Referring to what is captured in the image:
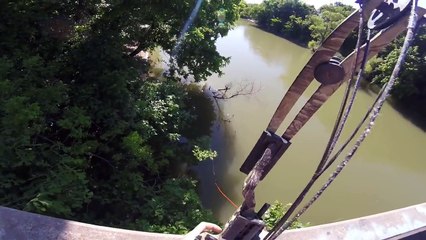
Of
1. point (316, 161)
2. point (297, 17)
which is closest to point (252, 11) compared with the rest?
point (297, 17)

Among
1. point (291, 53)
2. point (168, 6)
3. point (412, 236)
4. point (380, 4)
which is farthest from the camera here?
point (291, 53)

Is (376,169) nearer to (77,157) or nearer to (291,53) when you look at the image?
(77,157)

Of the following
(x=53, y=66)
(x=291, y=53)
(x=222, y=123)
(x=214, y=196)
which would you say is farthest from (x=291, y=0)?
(x=53, y=66)

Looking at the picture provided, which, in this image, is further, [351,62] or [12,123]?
[12,123]

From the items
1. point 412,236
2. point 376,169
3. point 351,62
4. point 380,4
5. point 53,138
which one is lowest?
point 376,169

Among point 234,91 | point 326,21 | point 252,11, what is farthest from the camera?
point 252,11

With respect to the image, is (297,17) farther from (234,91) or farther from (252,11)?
(234,91)

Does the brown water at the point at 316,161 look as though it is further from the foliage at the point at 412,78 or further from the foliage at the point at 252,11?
the foliage at the point at 252,11
